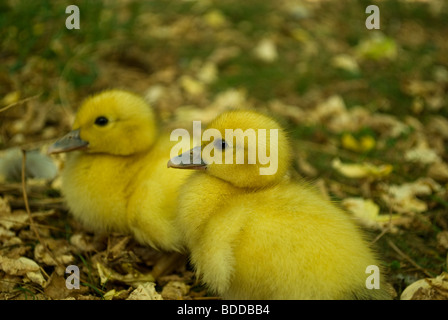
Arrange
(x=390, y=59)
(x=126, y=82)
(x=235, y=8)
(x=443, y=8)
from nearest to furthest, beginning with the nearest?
(x=126, y=82), (x=390, y=59), (x=235, y=8), (x=443, y=8)

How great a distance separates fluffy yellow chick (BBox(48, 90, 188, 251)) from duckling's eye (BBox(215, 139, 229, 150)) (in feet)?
0.98

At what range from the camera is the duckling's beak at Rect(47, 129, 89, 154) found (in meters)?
2.19

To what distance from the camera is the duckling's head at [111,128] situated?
2.18m

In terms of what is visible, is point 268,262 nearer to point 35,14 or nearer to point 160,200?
point 160,200

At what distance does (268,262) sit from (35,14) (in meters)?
2.71

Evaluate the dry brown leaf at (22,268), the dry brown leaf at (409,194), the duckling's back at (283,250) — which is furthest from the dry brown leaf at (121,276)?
the dry brown leaf at (409,194)

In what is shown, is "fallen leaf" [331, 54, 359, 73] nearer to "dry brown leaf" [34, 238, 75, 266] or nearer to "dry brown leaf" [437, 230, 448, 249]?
"dry brown leaf" [437, 230, 448, 249]

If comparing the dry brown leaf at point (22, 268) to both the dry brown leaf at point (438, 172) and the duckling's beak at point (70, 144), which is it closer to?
the duckling's beak at point (70, 144)

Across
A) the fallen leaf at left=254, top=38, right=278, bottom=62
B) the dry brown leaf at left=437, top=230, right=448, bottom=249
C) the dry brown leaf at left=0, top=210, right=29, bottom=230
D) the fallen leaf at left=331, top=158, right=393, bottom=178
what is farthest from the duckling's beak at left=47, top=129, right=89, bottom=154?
the fallen leaf at left=254, top=38, right=278, bottom=62

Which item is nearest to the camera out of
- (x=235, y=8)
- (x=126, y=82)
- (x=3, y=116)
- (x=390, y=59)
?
(x=3, y=116)

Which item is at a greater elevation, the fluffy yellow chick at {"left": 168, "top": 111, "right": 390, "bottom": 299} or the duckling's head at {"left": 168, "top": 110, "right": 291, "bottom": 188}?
the duckling's head at {"left": 168, "top": 110, "right": 291, "bottom": 188}
